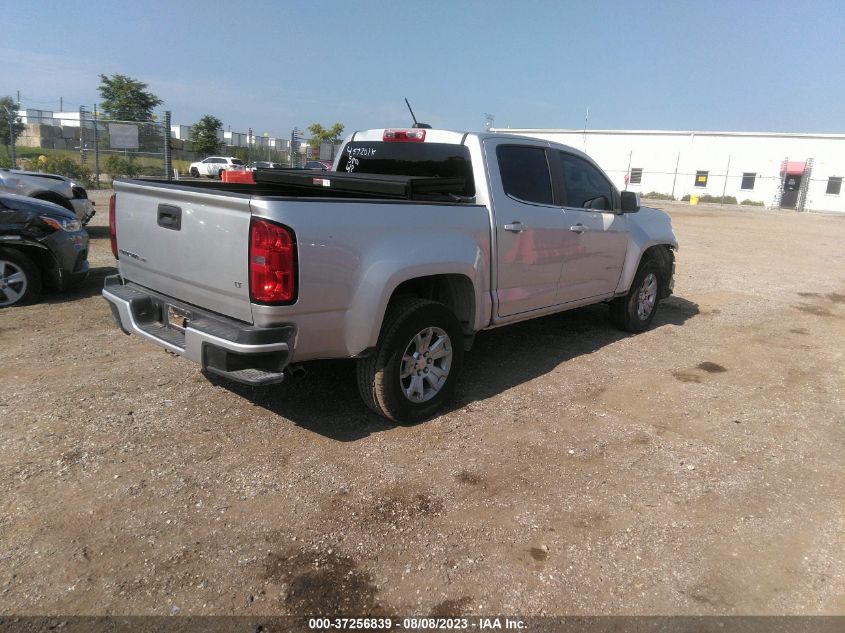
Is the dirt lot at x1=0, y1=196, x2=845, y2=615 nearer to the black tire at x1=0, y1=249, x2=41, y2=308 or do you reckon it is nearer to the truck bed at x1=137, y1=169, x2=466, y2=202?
the black tire at x1=0, y1=249, x2=41, y2=308

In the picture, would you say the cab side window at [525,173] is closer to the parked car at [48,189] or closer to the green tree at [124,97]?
the parked car at [48,189]

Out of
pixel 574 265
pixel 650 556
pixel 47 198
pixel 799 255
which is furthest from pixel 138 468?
pixel 799 255

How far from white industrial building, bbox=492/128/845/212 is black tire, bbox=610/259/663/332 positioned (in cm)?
3638

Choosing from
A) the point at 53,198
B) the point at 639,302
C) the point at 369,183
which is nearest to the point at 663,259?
the point at 639,302

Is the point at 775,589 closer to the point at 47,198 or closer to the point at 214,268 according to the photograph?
the point at 214,268

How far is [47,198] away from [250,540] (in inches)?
380

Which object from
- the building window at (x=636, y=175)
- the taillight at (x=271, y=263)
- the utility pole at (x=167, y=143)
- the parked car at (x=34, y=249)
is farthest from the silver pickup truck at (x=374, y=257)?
the building window at (x=636, y=175)

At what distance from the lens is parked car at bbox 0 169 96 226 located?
10180 mm

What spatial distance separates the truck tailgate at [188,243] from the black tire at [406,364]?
35.1 inches

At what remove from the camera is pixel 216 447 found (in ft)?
12.2

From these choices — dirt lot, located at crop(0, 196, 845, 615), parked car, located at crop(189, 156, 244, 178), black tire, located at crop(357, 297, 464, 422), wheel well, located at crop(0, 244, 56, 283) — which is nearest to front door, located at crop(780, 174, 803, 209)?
parked car, located at crop(189, 156, 244, 178)

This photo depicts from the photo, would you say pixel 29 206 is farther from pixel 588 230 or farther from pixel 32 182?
pixel 588 230

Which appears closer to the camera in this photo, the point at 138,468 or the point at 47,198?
the point at 138,468

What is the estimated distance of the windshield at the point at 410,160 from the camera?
4.65 m
